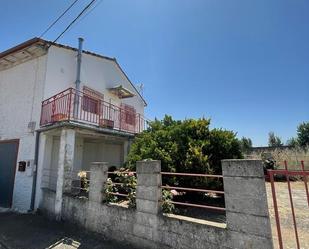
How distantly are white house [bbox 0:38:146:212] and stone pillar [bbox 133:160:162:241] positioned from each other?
3.56 m

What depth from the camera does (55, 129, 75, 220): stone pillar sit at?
7.77 meters

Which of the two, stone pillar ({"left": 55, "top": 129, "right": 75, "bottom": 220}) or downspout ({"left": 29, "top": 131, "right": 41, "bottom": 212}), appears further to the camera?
downspout ({"left": 29, "top": 131, "right": 41, "bottom": 212})

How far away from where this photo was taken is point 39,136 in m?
9.31

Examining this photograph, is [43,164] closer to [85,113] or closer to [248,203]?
[85,113]

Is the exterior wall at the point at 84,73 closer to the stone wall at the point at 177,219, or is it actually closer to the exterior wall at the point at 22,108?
the exterior wall at the point at 22,108

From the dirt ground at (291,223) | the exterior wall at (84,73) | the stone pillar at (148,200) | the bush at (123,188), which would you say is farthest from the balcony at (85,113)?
the dirt ground at (291,223)

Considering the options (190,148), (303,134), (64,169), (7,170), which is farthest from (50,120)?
(303,134)

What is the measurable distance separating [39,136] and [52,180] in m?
1.92

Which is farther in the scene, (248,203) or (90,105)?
(90,105)

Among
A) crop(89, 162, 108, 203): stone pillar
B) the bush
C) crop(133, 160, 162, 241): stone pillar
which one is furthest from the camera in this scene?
crop(89, 162, 108, 203): stone pillar

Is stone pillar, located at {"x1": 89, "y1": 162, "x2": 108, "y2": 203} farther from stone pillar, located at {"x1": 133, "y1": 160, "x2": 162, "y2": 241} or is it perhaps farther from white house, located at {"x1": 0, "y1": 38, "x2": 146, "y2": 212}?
white house, located at {"x1": 0, "y1": 38, "x2": 146, "y2": 212}

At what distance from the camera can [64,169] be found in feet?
25.8

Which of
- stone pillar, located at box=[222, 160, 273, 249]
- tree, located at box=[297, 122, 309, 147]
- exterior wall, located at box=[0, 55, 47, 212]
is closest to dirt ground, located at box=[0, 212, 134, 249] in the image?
exterior wall, located at box=[0, 55, 47, 212]

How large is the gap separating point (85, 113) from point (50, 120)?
7.28ft
